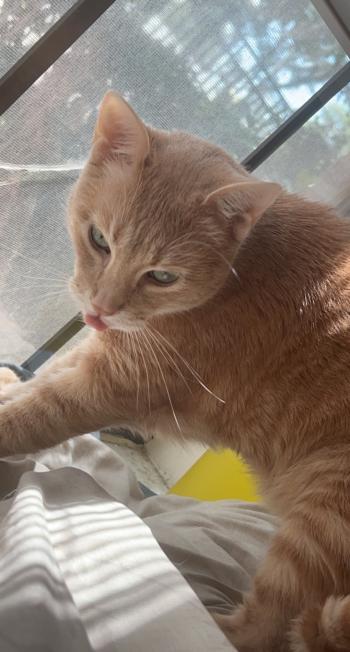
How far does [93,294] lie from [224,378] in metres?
0.38

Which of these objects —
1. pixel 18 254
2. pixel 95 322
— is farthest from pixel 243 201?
pixel 18 254

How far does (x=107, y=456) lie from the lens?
1.58 m

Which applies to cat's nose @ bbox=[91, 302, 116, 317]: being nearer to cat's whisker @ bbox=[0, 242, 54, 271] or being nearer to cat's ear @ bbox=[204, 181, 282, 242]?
cat's ear @ bbox=[204, 181, 282, 242]

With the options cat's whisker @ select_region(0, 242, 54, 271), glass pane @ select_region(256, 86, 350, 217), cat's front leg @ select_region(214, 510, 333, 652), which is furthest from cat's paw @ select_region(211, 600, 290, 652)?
glass pane @ select_region(256, 86, 350, 217)

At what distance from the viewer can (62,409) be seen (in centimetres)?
134

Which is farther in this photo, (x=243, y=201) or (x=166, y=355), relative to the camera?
(x=166, y=355)

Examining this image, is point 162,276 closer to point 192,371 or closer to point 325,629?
point 192,371

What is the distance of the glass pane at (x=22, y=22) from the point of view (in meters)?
1.58

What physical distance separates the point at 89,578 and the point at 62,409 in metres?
0.59

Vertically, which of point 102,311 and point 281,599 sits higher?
point 102,311

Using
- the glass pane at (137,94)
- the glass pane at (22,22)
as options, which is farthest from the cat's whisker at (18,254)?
the glass pane at (22,22)

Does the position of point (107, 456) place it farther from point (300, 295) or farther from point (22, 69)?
point (22, 69)

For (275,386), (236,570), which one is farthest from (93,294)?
(236,570)

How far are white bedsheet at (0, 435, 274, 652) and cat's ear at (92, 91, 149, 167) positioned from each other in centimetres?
71
